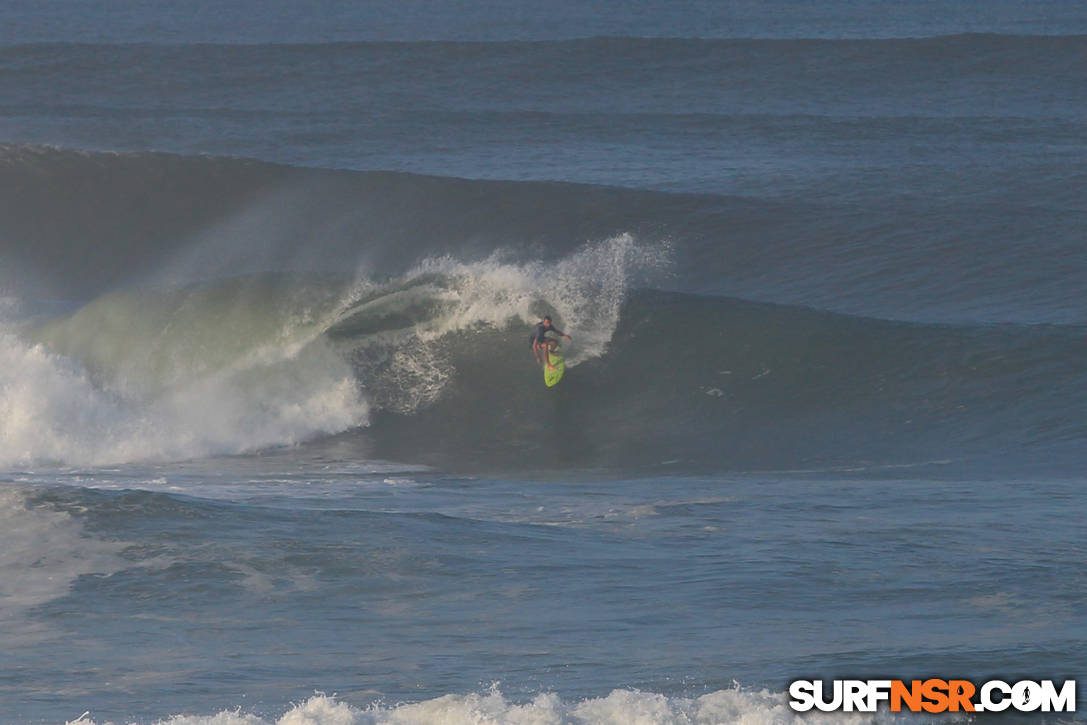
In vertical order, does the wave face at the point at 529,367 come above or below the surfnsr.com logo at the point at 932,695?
above

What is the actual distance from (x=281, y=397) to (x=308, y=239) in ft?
27.7

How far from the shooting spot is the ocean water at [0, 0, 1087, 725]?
7.83 m

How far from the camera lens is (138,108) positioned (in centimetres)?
3725

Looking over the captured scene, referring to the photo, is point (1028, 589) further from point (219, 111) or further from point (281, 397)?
point (219, 111)

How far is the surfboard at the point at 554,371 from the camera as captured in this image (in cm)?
1698

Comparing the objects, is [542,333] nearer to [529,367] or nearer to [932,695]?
[529,367]

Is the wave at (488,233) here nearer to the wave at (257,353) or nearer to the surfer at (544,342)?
the wave at (257,353)

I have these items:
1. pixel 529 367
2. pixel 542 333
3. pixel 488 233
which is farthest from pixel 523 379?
pixel 488 233

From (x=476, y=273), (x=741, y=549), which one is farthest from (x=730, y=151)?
(x=741, y=549)

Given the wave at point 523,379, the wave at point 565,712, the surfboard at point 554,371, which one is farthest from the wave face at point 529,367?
the wave at point 565,712

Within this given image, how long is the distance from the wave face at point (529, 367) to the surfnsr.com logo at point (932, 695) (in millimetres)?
6878

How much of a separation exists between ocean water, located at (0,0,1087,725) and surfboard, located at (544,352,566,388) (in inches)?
9.7

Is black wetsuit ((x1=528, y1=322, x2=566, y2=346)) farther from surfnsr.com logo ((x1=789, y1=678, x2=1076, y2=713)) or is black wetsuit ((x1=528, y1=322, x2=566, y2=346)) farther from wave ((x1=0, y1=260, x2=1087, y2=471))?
surfnsr.com logo ((x1=789, y1=678, x2=1076, y2=713))

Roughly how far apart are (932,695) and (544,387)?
34.9 ft
